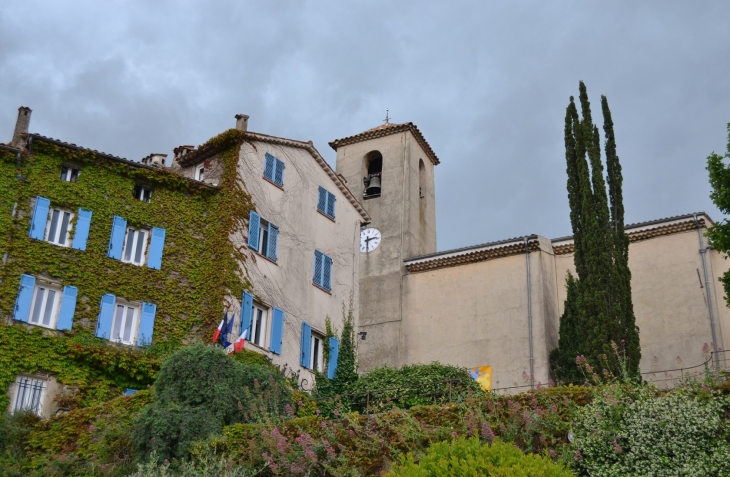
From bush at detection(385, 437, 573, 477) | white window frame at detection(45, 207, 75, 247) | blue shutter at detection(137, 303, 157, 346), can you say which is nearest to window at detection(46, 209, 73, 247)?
white window frame at detection(45, 207, 75, 247)

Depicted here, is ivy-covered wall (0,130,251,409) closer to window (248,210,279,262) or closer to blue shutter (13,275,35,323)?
blue shutter (13,275,35,323)

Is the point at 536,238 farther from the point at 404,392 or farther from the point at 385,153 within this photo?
the point at 404,392

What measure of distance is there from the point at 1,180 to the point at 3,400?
6167 mm

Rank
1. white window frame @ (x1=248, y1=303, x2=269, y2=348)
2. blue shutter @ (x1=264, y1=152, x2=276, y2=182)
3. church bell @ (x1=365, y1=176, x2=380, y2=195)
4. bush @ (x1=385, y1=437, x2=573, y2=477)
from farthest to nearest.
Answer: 1. church bell @ (x1=365, y1=176, x2=380, y2=195)
2. blue shutter @ (x1=264, y1=152, x2=276, y2=182)
3. white window frame @ (x1=248, y1=303, x2=269, y2=348)
4. bush @ (x1=385, y1=437, x2=573, y2=477)

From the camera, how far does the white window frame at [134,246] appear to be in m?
25.0

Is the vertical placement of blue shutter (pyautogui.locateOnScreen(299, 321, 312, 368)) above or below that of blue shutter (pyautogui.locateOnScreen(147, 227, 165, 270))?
below

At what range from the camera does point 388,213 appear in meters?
39.4

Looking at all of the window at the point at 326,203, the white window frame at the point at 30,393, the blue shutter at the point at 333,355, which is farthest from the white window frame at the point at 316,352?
the white window frame at the point at 30,393

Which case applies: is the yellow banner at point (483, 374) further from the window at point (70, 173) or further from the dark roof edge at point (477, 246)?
the window at point (70, 173)

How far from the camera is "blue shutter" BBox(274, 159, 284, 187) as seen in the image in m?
28.7

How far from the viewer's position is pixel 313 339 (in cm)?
2828

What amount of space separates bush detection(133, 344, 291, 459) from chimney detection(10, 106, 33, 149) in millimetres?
9175

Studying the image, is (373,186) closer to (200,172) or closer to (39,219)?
(200,172)

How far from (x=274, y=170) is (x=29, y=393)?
10577mm
